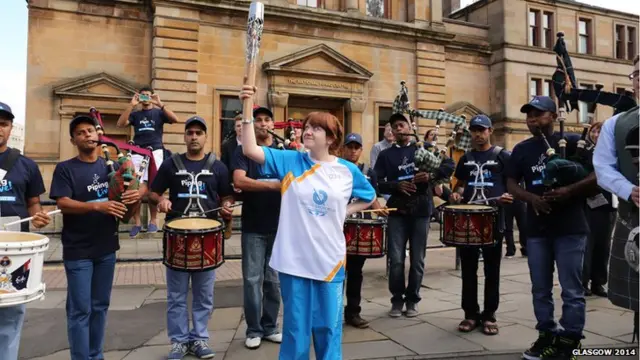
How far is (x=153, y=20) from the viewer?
50.3ft

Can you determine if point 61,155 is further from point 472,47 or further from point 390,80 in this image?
point 472,47

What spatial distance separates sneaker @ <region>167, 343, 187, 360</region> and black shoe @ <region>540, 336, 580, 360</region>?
126 inches

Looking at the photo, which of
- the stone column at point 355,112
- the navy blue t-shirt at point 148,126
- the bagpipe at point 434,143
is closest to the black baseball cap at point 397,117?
the bagpipe at point 434,143

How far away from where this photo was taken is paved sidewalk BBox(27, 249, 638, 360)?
4.41m

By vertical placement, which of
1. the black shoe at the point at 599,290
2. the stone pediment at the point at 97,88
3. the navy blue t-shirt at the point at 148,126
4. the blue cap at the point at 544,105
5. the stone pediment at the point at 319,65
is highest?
the stone pediment at the point at 319,65

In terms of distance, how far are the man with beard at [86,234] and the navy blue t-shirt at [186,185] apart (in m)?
0.59

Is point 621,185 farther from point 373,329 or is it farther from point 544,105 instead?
point 373,329

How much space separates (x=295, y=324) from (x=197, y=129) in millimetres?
2401

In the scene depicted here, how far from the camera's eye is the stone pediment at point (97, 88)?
14477 mm

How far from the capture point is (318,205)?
10.4ft

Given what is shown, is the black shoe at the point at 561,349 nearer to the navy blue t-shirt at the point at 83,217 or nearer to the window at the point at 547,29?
the navy blue t-shirt at the point at 83,217

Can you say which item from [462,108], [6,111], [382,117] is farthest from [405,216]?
[462,108]

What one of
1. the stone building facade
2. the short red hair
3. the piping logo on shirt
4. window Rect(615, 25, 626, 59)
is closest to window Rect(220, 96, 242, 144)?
the stone building facade

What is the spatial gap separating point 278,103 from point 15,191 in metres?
13.2
